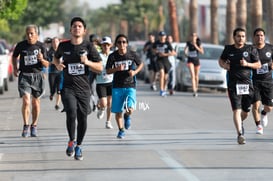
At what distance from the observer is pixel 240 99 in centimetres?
1484

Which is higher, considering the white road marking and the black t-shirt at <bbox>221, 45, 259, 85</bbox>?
the black t-shirt at <bbox>221, 45, 259, 85</bbox>

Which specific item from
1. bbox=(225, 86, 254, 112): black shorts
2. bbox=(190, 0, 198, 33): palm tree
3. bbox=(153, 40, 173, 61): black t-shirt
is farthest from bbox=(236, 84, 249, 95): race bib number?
bbox=(190, 0, 198, 33): palm tree

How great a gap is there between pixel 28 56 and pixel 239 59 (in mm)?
3813

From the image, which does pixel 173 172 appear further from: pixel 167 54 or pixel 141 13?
pixel 141 13

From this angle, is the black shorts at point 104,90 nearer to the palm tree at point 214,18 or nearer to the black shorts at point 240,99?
the black shorts at point 240,99

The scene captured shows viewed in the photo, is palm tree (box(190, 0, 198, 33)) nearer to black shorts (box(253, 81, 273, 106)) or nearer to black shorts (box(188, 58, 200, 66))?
black shorts (box(188, 58, 200, 66))

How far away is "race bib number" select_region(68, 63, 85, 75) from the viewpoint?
41.8ft

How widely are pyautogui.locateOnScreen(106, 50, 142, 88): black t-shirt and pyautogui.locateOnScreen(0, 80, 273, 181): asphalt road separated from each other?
937 mm

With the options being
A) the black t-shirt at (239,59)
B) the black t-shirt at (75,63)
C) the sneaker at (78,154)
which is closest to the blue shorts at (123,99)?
the black t-shirt at (239,59)

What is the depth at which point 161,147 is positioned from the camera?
1424 centimetres

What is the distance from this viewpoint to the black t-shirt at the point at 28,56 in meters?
16.2

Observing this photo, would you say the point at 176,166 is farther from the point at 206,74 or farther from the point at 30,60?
the point at 206,74

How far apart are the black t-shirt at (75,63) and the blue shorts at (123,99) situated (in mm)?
2894

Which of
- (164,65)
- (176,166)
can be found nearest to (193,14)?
(164,65)
